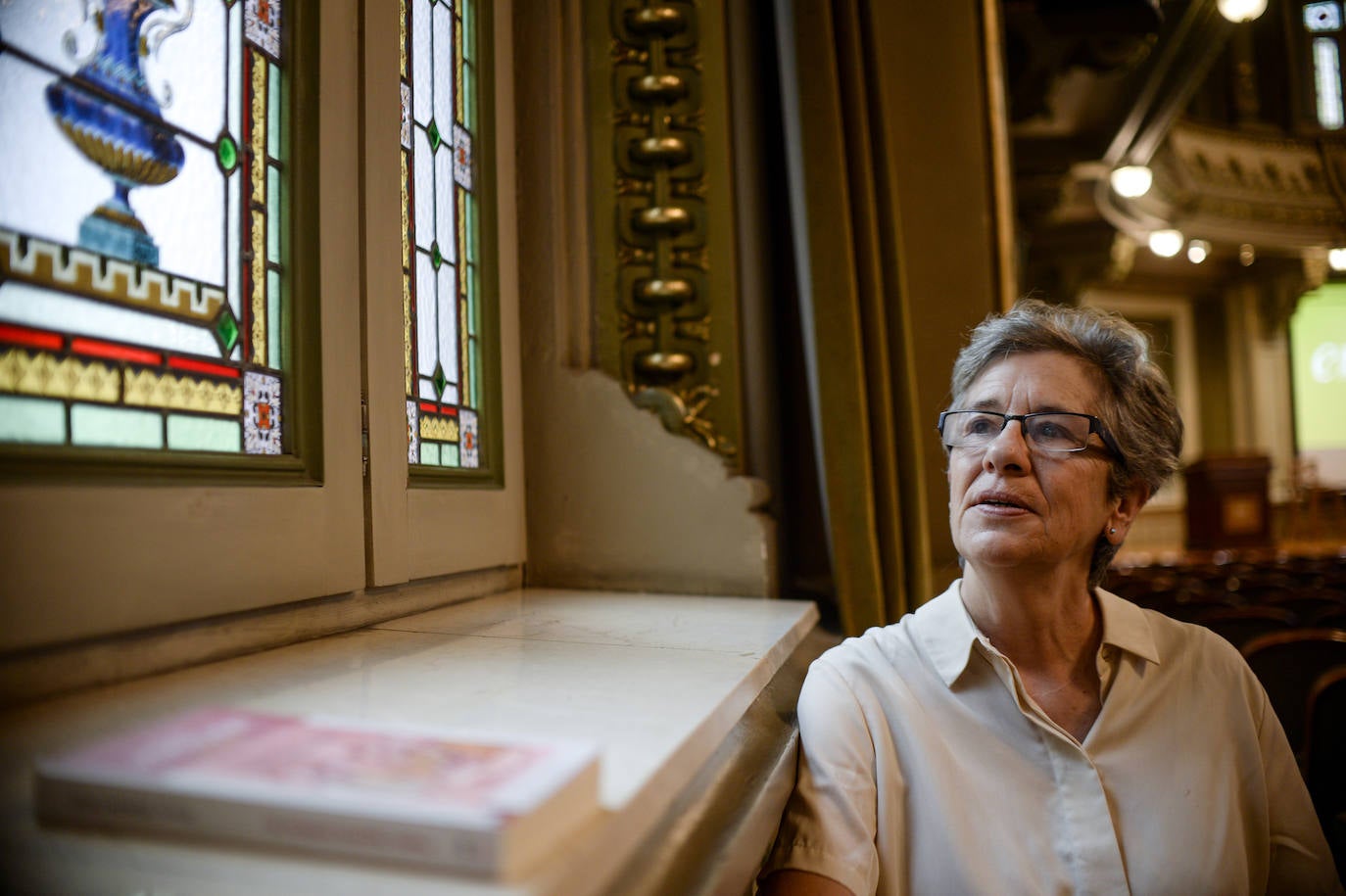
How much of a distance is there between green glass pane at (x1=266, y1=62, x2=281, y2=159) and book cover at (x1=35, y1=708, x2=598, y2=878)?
73 cm

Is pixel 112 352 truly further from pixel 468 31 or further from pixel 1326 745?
pixel 1326 745

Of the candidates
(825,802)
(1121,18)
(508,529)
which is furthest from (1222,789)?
(1121,18)

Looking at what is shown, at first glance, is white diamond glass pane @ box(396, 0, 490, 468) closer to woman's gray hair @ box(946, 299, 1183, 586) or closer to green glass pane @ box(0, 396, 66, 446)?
green glass pane @ box(0, 396, 66, 446)

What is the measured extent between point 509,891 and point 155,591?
539 mm

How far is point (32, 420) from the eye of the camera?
710mm

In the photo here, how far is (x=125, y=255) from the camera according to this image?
83cm

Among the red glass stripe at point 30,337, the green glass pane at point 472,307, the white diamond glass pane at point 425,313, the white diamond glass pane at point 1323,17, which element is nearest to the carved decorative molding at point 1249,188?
the white diamond glass pane at point 1323,17

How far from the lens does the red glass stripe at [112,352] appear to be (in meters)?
0.76

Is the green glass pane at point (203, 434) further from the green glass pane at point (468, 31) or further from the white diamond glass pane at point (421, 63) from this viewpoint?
the green glass pane at point (468, 31)

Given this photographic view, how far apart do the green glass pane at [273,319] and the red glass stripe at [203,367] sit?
61 mm

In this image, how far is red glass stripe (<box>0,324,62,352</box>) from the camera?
696 mm

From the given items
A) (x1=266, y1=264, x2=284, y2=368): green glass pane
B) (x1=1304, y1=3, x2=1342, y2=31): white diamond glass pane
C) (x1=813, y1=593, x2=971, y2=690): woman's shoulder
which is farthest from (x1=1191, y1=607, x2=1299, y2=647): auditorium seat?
(x1=1304, y1=3, x2=1342, y2=31): white diamond glass pane

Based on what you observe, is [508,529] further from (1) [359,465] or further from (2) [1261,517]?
(2) [1261,517]

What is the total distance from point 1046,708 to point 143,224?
1271 mm
